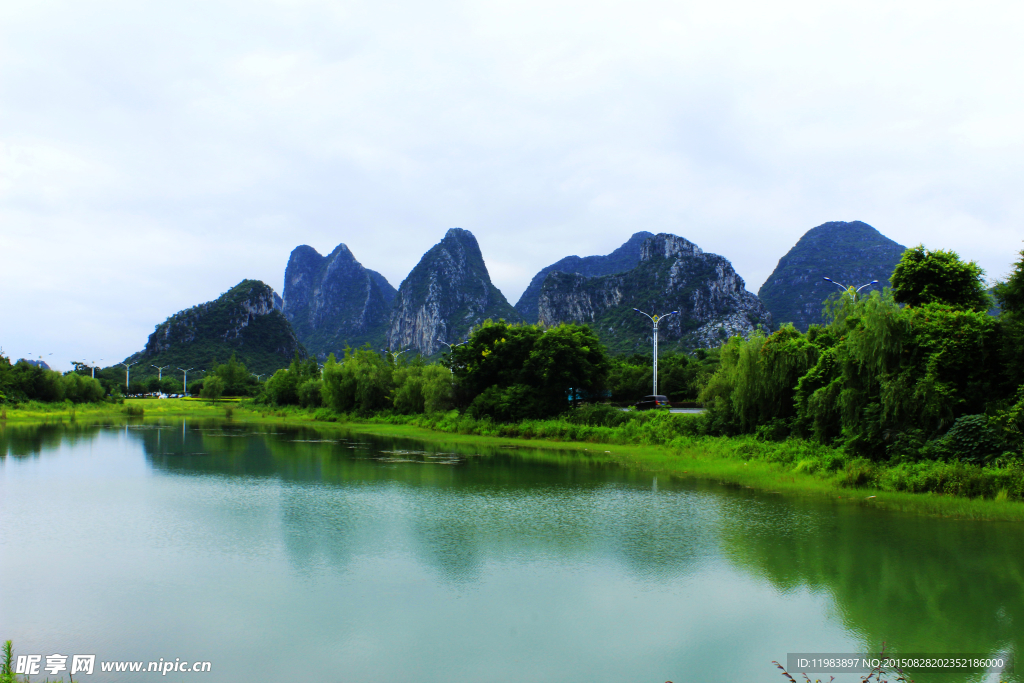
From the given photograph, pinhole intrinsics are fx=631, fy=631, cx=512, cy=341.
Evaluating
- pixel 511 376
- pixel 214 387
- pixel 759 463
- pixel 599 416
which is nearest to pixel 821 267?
pixel 511 376

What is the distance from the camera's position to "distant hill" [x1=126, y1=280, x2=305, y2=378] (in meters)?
121

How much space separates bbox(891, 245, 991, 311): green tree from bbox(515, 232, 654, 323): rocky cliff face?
149m

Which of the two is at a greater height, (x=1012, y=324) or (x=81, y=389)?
(x=1012, y=324)

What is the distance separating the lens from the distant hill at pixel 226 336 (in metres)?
121

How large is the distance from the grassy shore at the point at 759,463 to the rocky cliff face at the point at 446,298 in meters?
109

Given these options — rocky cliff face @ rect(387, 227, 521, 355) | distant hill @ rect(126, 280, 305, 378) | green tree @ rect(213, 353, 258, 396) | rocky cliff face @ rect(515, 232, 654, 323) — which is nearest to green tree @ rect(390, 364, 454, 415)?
green tree @ rect(213, 353, 258, 396)

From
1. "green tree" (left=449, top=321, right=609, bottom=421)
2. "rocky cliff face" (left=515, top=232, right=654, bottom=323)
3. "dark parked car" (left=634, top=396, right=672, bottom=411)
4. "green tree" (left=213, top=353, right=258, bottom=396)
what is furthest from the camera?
"rocky cliff face" (left=515, top=232, right=654, bottom=323)

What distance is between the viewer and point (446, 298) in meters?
153

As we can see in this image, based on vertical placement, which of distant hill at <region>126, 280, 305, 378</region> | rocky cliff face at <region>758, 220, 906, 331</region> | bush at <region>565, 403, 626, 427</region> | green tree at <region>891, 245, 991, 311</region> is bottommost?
bush at <region>565, 403, 626, 427</region>

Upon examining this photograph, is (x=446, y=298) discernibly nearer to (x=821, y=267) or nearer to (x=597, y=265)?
(x=597, y=265)

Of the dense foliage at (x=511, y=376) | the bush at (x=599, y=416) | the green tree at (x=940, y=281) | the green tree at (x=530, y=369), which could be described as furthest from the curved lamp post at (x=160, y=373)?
the green tree at (x=940, y=281)

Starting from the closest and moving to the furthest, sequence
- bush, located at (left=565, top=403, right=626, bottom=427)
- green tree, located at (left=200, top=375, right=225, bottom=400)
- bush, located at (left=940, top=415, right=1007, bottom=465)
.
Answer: bush, located at (left=940, top=415, right=1007, bottom=465) → bush, located at (left=565, top=403, right=626, bottom=427) → green tree, located at (left=200, top=375, right=225, bottom=400)

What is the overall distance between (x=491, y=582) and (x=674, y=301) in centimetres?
9869

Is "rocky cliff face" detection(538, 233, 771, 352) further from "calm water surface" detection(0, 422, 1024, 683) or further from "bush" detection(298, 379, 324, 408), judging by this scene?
"calm water surface" detection(0, 422, 1024, 683)
